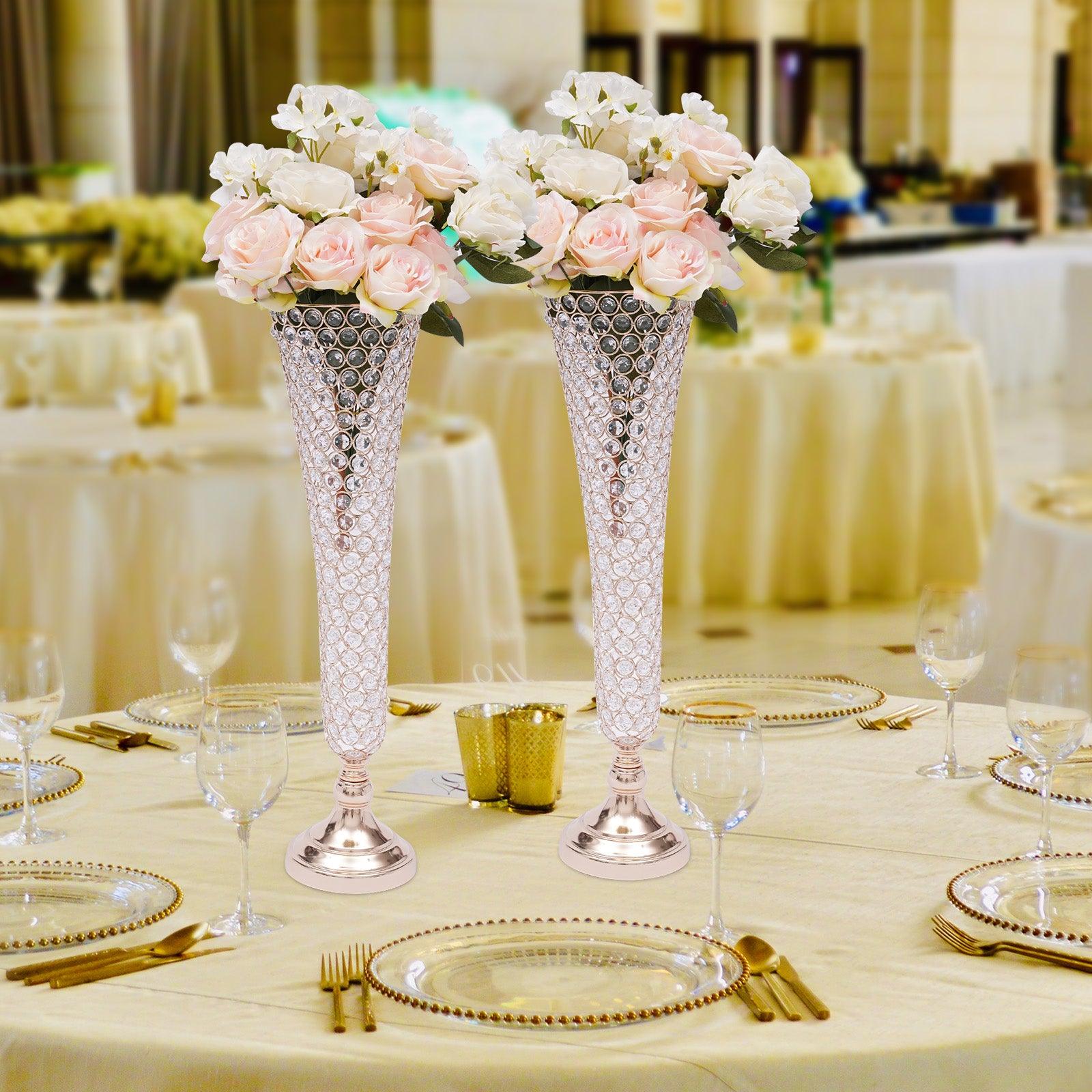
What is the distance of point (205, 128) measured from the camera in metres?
17.1

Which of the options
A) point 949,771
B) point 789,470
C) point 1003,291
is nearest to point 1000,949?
point 949,771

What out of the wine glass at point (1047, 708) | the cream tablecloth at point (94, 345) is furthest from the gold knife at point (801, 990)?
the cream tablecloth at point (94, 345)

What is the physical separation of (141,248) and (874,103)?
1504 centimetres

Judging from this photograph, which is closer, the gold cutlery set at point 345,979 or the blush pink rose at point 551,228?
the gold cutlery set at point 345,979

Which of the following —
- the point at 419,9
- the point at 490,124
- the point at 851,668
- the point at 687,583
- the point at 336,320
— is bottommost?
the point at 687,583

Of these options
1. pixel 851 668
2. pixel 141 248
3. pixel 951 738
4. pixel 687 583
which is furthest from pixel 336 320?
pixel 141 248

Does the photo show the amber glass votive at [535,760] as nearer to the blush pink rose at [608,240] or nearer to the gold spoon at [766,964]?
the gold spoon at [766,964]

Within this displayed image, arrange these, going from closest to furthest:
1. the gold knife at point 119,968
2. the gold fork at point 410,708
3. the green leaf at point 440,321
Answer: the gold knife at point 119,968 → the green leaf at point 440,321 → the gold fork at point 410,708

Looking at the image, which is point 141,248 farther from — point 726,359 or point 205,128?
point 205,128

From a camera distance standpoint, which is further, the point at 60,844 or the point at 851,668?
the point at 851,668

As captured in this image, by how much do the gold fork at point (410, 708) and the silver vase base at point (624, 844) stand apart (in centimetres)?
49

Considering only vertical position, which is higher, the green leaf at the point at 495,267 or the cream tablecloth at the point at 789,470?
the green leaf at the point at 495,267

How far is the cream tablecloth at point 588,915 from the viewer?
1.13m

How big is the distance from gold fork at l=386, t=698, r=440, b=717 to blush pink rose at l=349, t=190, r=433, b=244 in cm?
76
